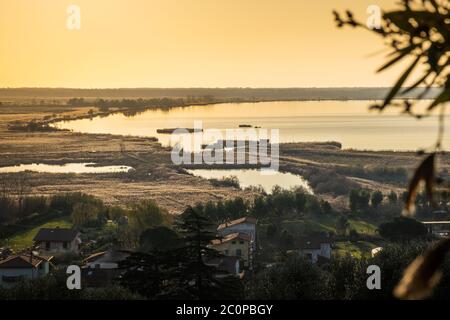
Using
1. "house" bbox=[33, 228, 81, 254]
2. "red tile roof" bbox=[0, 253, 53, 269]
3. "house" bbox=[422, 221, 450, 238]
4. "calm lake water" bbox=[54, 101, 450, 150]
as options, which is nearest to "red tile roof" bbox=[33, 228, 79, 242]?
"house" bbox=[33, 228, 81, 254]

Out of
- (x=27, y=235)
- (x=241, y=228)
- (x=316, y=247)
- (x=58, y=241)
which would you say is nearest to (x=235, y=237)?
(x=316, y=247)

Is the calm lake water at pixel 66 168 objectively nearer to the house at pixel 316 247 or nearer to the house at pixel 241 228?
the house at pixel 241 228

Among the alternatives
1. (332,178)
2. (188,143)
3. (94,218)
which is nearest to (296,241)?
(94,218)

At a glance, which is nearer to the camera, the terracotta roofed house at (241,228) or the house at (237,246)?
the house at (237,246)

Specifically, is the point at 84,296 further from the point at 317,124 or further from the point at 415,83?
the point at 317,124

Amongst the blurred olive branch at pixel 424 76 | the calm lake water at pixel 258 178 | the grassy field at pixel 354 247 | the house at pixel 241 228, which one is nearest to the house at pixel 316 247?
the grassy field at pixel 354 247
